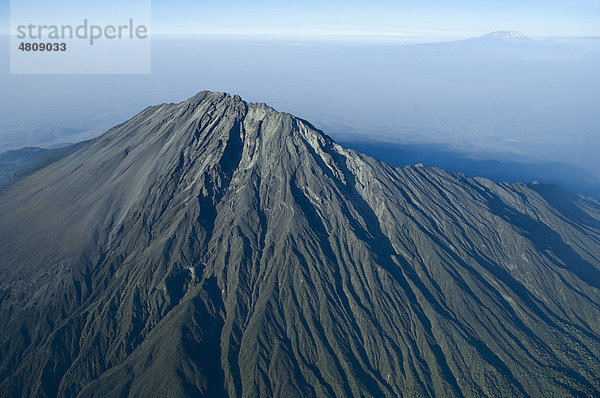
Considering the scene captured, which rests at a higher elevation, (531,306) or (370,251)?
(370,251)

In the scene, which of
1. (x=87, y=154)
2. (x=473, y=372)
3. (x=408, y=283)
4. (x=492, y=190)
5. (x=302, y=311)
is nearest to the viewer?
(x=473, y=372)

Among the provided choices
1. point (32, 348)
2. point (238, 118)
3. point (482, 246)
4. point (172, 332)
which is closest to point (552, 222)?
point (482, 246)

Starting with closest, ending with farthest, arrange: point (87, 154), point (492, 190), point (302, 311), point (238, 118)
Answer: point (302, 311)
point (238, 118)
point (87, 154)
point (492, 190)

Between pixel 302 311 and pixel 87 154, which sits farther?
pixel 87 154

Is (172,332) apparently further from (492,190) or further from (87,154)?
(492,190)

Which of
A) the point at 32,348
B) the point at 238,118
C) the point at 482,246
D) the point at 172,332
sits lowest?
the point at 32,348

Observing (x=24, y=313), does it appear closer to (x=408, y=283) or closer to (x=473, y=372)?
(x=408, y=283)
